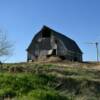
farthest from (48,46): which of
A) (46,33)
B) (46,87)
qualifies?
(46,87)

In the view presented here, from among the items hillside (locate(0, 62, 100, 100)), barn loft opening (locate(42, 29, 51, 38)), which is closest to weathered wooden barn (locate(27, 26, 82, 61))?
barn loft opening (locate(42, 29, 51, 38))

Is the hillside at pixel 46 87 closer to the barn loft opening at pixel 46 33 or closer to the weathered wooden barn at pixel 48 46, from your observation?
the weathered wooden barn at pixel 48 46

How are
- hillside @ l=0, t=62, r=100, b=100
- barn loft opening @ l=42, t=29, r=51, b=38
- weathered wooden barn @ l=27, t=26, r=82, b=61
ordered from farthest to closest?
barn loft opening @ l=42, t=29, r=51, b=38 → weathered wooden barn @ l=27, t=26, r=82, b=61 → hillside @ l=0, t=62, r=100, b=100

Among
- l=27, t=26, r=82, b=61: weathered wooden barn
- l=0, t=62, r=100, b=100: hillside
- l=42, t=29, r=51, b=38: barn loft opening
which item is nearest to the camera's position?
l=0, t=62, r=100, b=100: hillside

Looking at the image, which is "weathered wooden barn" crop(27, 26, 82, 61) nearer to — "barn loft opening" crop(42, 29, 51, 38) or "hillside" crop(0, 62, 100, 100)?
"barn loft opening" crop(42, 29, 51, 38)

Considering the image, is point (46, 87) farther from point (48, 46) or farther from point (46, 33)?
point (46, 33)

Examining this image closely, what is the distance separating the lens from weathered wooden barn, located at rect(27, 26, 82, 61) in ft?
174

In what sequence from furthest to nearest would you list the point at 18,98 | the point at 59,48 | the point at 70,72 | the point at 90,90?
the point at 59,48
the point at 70,72
the point at 90,90
the point at 18,98

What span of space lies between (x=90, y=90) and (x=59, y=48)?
3572 cm

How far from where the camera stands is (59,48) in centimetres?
5297

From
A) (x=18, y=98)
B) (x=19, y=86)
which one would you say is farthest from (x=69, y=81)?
(x=18, y=98)

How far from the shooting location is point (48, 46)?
2117 inches

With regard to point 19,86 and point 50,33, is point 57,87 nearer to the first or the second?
point 19,86

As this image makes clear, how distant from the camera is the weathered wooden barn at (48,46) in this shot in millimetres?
53031
